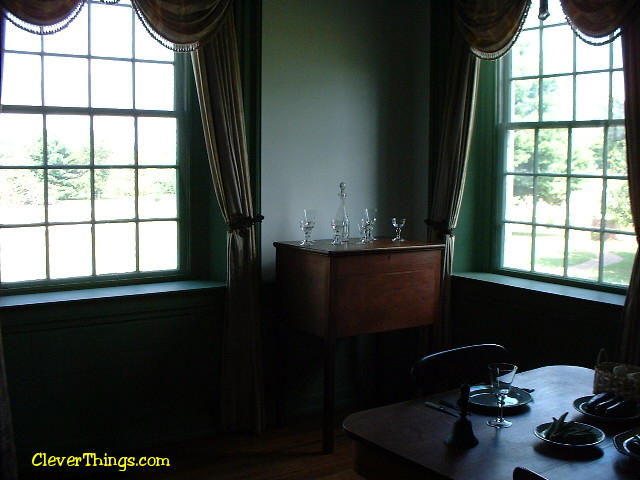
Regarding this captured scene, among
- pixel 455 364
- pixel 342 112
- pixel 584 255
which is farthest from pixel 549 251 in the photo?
pixel 455 364

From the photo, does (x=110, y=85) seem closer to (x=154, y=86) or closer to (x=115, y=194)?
(x=154, y=86)

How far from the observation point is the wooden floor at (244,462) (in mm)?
3816

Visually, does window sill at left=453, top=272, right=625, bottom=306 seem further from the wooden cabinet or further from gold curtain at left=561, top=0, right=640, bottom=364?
the wooden cabinet

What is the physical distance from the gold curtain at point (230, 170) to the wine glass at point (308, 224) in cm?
28

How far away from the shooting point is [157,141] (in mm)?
4355

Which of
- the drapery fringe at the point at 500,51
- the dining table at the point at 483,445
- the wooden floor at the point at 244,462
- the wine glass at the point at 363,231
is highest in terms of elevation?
the drapery fringe at the point at 500,51

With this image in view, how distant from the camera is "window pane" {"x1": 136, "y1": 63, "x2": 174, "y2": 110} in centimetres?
427

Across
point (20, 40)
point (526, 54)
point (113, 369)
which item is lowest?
point (113, 369)

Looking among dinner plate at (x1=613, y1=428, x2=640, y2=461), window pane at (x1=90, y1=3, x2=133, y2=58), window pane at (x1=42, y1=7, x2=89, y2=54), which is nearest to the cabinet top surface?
window pane at (x1=90, y1=3, x2=133, y2=58)

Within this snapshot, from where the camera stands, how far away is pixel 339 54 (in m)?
4.77

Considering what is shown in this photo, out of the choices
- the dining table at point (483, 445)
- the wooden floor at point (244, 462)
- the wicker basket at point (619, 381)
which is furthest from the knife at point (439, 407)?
the wooden floor at point (244, 462)

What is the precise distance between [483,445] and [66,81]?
3.02m

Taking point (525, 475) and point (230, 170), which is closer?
point (525, 475)

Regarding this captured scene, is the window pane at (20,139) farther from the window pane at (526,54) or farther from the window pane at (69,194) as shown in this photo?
the window pane at (526,54)
